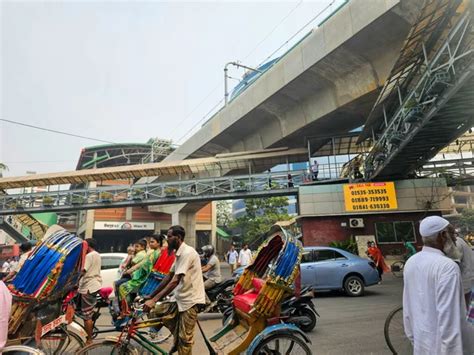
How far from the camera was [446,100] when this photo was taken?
328 inches

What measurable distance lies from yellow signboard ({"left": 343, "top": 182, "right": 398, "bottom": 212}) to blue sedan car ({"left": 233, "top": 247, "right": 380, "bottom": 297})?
6830 mm

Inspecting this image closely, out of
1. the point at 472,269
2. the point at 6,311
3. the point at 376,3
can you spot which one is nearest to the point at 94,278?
the point at 6,311

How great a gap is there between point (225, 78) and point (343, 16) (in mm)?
12752

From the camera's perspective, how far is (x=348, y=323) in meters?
6.63

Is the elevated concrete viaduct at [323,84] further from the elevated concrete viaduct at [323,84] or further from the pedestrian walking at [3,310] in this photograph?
the pedestrian walking at [3,310]

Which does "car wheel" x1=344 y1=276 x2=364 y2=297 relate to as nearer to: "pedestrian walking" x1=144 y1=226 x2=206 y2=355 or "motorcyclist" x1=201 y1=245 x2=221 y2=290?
"motorcyclist" x1=201 y1=245 x2=221 y2=290

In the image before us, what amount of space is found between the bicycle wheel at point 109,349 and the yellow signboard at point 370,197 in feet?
47.5

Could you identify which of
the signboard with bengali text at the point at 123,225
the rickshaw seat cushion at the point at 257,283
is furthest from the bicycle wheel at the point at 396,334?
the signboard with bengali text at the point at 123,225

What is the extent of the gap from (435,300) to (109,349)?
312 centimetres

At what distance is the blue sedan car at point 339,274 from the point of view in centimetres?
959

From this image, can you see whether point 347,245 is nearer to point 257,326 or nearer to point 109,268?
Answer: point 109,268

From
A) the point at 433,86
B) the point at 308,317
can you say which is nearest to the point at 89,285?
the point at 308,317

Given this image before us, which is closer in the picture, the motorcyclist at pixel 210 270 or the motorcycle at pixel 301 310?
the motorcycle at pixel 301 310

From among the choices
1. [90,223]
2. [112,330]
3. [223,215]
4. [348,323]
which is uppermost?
[223,215]
